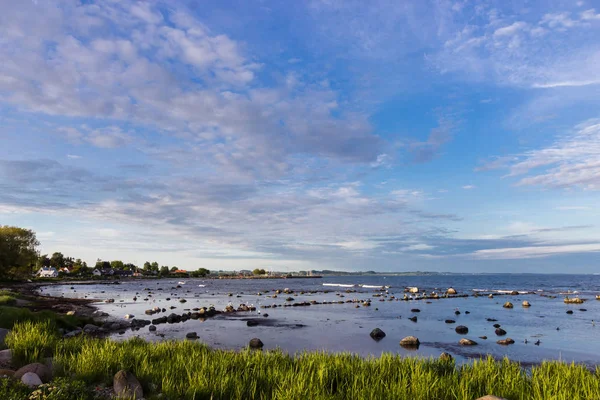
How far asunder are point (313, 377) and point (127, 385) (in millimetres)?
5011

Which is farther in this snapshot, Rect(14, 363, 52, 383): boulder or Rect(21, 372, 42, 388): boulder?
Rect(14, 363, 52, 383): boulder

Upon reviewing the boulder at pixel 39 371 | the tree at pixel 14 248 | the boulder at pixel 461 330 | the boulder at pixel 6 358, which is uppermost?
the tree at pixel 14 248

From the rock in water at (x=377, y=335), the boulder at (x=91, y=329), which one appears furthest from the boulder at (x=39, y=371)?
the rock in water at (x=377, y=335)

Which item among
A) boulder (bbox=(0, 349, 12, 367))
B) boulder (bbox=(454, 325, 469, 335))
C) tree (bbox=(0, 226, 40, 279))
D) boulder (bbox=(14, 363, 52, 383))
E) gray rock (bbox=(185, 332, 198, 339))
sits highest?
tree (bbox=(0, 226, 40, 279))

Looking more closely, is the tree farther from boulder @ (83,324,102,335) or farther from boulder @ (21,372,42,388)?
boulder @ (21,372,42,388)

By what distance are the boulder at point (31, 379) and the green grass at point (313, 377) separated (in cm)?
106

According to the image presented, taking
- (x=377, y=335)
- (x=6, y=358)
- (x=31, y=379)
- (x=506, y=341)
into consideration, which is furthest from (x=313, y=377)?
(x=506, y=341)

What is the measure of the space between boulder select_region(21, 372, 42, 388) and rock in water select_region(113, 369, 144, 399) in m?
1.79

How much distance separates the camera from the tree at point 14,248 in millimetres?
88500

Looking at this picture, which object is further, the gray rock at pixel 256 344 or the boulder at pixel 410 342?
the boulder at pixel 410 342

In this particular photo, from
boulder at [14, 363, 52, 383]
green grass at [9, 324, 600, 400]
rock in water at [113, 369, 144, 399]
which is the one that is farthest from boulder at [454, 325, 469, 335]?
boulder at [14, 363, 52, 383]

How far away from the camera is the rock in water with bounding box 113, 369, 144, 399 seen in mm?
9639

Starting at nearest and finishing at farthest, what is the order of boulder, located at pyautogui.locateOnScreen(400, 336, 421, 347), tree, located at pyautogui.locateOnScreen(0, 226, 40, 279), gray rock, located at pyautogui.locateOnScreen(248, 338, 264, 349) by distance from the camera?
gray rock, located at pyautogui.locateOnScreen(248, 338, 264, 349) → boulder, located at pyautogui.locateOnScreen(400, 336, 421, 347) → tree, located at pyautogui.locateOnScreen(0, 226, 40, 279)

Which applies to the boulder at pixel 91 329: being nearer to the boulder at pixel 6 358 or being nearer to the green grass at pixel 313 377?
the green grass at pixel 313 377
